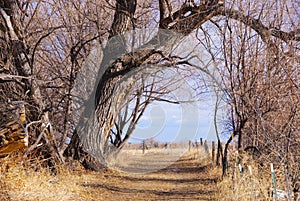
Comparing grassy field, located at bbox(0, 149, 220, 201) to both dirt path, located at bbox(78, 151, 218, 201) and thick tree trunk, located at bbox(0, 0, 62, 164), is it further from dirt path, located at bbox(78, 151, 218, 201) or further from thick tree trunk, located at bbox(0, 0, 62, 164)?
thick tree trunk, located at bbox(0, 0, 62, 164)

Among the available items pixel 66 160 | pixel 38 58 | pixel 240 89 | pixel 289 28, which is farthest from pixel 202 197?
pixel 38 58

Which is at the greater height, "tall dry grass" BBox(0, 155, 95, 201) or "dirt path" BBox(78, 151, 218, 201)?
"tall dry grass" BBox(0, 155, 95, 201)

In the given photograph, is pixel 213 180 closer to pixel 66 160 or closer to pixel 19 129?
pixel 66 160

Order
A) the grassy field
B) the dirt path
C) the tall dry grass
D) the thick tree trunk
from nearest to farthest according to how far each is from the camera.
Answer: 1. the tall dry grass
2. the grassy field
3. the dirt path
4. the thick tree trunk

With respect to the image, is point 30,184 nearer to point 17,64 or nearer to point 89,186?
point 89,186

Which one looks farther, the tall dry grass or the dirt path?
the dirt path

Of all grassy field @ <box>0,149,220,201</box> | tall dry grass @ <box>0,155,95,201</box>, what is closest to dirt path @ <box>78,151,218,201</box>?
grassy field @ <box>0,149,220,201</box>

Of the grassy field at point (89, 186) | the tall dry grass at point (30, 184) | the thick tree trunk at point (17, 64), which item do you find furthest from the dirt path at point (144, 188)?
the thick tree trunk at point (17, 64)

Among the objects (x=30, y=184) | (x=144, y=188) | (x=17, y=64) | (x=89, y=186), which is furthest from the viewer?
(x=17, y=64)

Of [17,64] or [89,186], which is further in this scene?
[17,64]

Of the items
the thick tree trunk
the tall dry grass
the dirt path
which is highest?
the thick tree trunk

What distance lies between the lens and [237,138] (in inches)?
323

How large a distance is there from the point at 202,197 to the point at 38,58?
7.33m

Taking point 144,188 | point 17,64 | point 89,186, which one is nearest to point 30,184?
point 89,186
